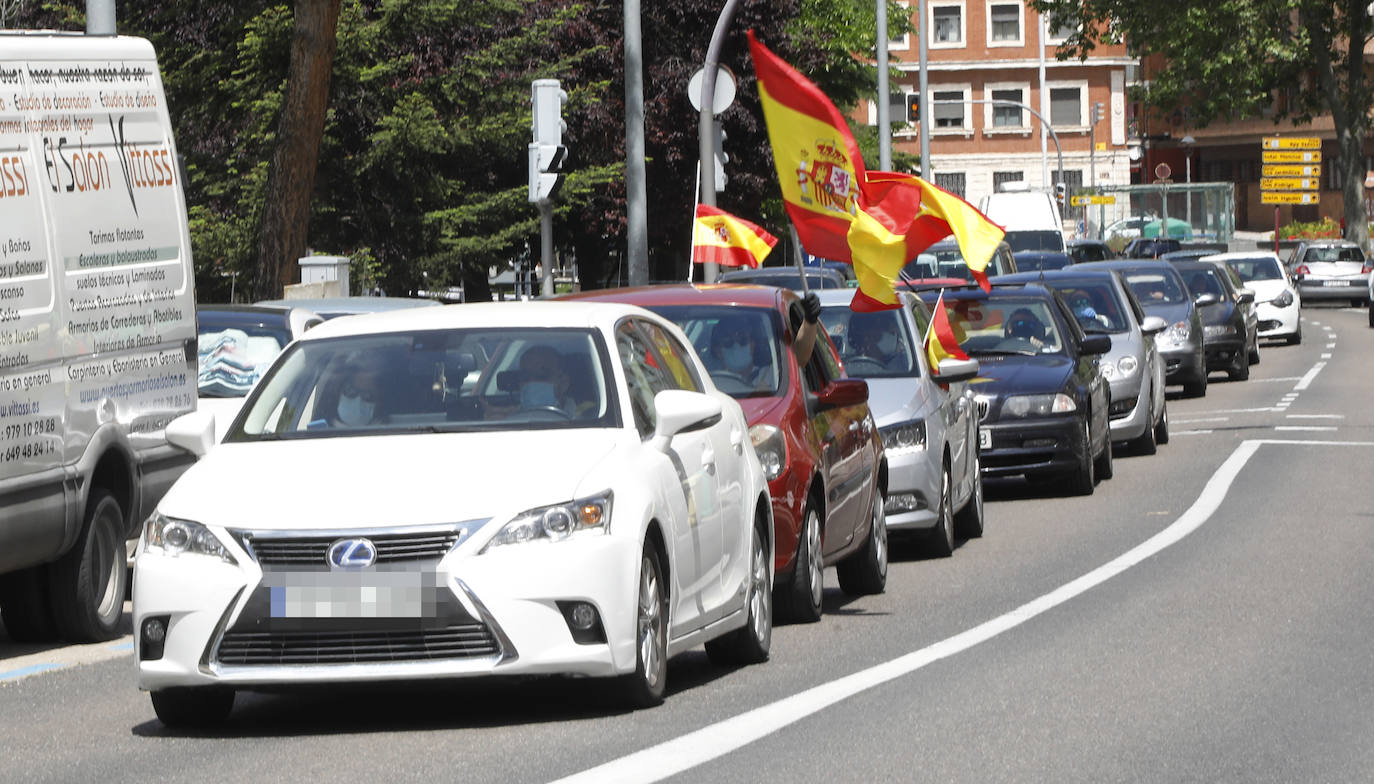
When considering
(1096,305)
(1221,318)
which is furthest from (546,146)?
(1221,318)

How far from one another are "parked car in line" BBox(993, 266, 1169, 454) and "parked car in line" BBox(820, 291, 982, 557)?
19.0 ft

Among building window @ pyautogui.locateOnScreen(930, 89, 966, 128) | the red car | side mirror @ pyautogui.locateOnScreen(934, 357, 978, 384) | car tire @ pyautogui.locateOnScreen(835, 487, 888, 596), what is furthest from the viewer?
building window @ pyautogui.locateOnScreen(930, 89, 966, 128)

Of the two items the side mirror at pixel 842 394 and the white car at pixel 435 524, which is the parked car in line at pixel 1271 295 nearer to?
the side mirror at pixel 842 394

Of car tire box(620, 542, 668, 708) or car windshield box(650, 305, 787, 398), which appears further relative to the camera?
car windshield box(650, 305, 787, 398)

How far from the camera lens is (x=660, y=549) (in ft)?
28.6

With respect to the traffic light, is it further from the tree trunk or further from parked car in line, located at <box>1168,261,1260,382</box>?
parked car in line, located at <box>1168,261,1260,382</box>

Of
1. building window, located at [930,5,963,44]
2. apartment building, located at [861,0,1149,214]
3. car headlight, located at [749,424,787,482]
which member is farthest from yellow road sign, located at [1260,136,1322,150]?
car headlight, located at [749,424,787,482]

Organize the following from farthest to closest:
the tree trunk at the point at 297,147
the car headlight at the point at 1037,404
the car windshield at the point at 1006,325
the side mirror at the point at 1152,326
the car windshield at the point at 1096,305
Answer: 1. the tree trunk at the point at 297,147
2. the car windshield at the point at 1096,305
3. the side mirror at the point at 1152,326
4. the car windshield at the point at 1006,325
5. the car headlight at the point at 1037,404

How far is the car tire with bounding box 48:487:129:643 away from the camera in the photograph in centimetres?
1164

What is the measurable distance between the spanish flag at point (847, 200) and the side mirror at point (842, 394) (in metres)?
1.70

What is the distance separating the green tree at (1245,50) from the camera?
235 ft

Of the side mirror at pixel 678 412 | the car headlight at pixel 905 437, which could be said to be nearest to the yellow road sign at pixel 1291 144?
the car headlight at pixel 905 437

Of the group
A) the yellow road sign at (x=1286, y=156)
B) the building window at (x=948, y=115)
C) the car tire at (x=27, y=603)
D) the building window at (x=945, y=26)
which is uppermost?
the building window at (x=945, y=26)

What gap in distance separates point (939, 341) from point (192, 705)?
819cm
